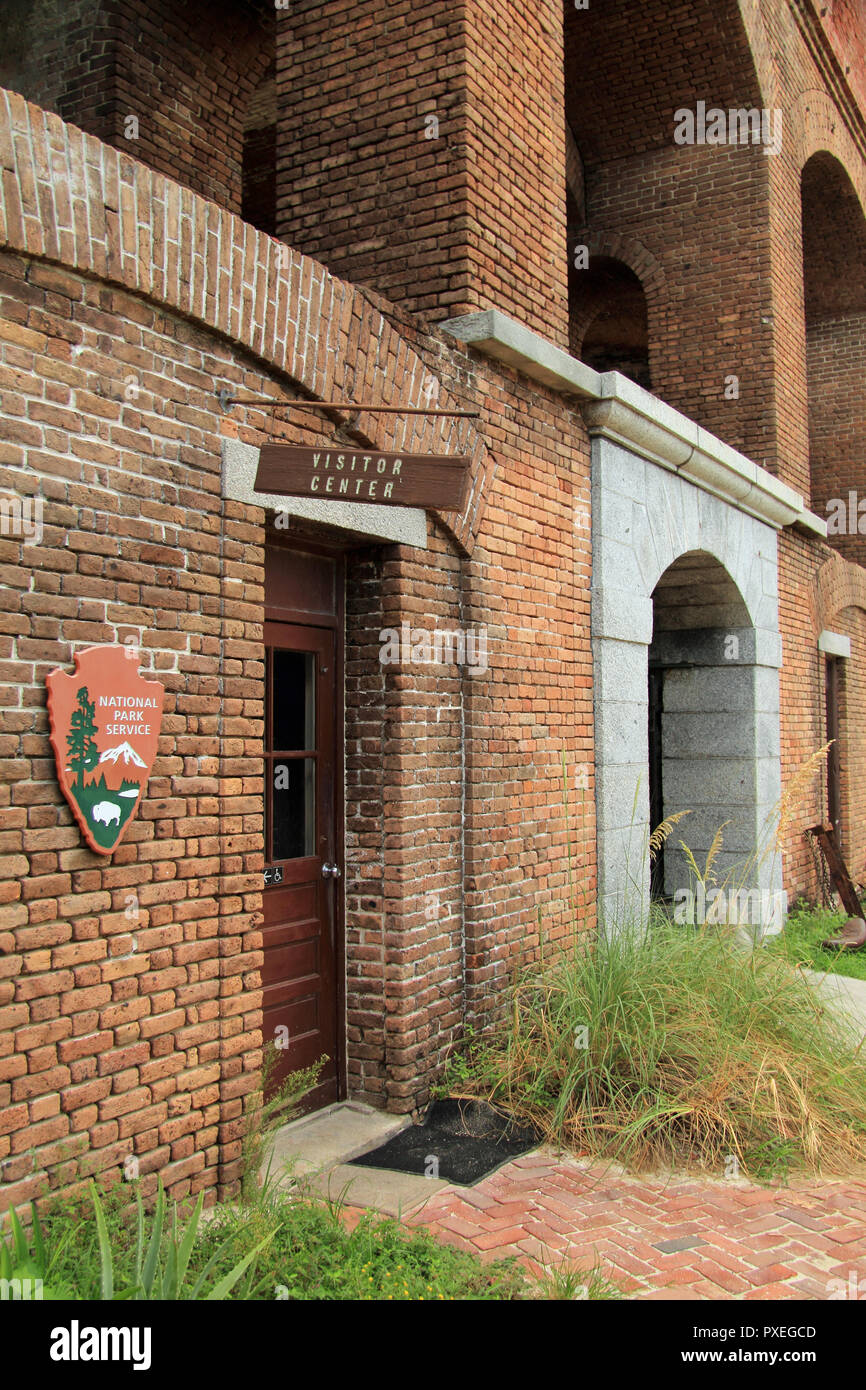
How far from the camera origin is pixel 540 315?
6211 millimetres

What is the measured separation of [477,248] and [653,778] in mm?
5648

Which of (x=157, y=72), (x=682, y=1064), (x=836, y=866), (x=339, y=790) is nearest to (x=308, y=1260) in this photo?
(x=682, y=1064)

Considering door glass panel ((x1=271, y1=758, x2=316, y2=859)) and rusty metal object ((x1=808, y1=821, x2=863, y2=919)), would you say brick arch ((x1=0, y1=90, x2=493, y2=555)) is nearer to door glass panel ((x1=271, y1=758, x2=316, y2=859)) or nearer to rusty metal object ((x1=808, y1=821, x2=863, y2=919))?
door glass panel ((x1=271, y1=758, x2=316, y2=859))

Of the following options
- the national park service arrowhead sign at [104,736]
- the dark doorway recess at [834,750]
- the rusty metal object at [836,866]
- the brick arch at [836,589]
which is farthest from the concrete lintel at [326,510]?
the dark doorway recess at [834,750]

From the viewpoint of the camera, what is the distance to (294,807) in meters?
4.92

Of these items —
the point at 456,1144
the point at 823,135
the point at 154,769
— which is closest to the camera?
the point at 154,769

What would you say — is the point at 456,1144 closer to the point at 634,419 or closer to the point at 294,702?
the point at 294,702

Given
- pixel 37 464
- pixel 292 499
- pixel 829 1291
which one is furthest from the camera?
pixel 292 499

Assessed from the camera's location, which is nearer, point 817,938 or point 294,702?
point 294,702

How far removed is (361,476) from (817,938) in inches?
280

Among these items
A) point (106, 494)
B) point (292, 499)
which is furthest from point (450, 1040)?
point (106, 494)

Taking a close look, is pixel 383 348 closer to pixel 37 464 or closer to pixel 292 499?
pixel 292 499

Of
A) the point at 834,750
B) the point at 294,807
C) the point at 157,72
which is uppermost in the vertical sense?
the point at 157,72

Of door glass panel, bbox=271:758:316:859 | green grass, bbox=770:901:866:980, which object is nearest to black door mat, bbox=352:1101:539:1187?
door glass panel, bbox=271:758:316:859
